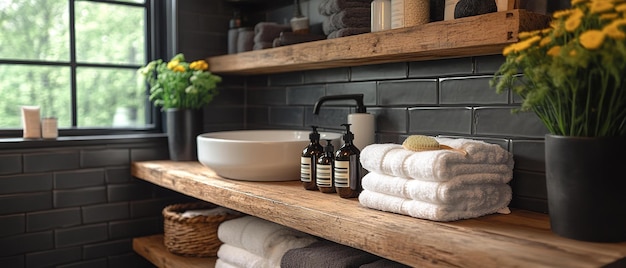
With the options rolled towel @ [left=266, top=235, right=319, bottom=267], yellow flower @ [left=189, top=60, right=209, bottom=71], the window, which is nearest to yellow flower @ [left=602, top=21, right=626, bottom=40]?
rolled towel @ [left=266, top=235, right=319, bottom=267]

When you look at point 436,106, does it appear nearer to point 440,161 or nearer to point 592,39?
point 440,161

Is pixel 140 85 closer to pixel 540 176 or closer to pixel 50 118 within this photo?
pixel 50 118

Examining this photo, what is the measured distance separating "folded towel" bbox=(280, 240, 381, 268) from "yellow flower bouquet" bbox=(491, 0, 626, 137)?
0.62m

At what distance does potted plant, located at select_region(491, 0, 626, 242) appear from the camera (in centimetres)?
102

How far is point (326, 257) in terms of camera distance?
1541mm

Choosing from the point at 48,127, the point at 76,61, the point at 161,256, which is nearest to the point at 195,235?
the point at 161,256

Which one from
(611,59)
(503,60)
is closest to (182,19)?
(503,60)

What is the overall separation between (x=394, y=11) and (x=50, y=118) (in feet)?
4.95

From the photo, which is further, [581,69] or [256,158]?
[256,158]

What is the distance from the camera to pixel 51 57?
244cm

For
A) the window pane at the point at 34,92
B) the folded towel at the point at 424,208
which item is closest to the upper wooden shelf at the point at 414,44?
the folded towel at the point at 424,208

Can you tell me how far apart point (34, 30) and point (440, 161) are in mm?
1959

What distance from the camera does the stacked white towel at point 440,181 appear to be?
1.28m

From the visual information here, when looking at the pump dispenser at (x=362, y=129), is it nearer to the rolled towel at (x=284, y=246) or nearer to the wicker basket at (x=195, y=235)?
the rolled towel at (x=284, y=246)
